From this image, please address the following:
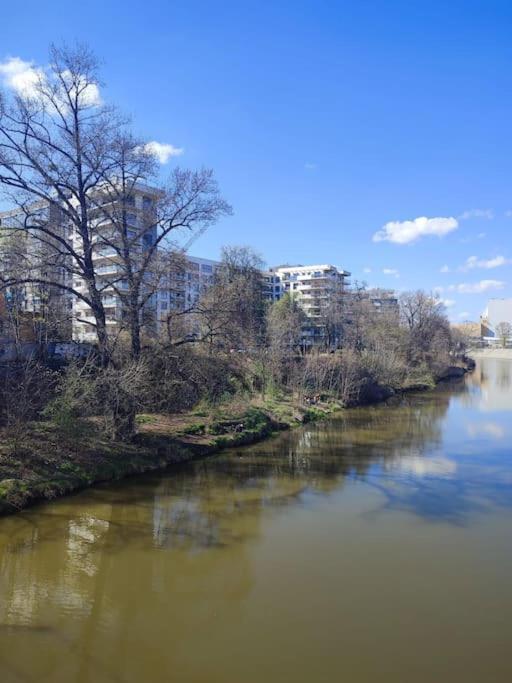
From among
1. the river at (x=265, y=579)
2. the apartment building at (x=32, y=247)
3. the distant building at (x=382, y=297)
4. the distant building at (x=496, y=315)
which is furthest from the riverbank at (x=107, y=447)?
the distant building at (x=496, y=315)

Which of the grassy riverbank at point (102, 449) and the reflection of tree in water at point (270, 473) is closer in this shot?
the reflection of tree in water at point (270, 473)

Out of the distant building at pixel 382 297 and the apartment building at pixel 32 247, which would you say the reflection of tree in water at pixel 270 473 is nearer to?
the apartment building at pixel 32 247

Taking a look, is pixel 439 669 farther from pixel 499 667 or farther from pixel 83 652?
pixel 83 652

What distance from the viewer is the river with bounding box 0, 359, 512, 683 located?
703cm

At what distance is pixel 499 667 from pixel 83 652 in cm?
583

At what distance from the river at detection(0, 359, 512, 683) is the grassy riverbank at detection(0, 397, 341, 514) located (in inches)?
23.7

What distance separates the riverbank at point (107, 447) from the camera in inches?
517

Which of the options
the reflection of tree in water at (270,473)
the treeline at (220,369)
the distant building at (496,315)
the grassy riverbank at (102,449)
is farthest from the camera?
the distant building at (496,315)

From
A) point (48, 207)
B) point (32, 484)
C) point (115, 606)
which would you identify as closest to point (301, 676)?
point (115, 606)

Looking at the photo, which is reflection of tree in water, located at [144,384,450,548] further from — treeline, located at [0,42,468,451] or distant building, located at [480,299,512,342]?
distant building, located at [480,299,512,342]

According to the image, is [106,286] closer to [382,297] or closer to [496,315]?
[382,297]

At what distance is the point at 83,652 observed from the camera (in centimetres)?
714

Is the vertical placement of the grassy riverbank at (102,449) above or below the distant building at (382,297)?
below

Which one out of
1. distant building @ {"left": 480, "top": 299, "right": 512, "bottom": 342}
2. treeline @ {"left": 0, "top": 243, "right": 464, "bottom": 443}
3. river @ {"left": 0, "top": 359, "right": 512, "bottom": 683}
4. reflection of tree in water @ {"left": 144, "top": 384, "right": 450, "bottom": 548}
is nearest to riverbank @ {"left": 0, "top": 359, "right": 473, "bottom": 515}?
treeline @ {"left": 0, "top": 243, "right": 464, "bottom": 443}
